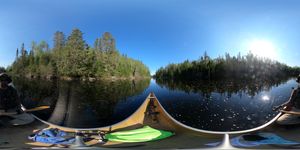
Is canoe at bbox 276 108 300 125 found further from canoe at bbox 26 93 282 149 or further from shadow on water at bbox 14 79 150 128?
shadow on water at bbox 14 79 150 128

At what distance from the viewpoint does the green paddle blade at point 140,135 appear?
194 cm

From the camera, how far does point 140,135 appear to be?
1972 millimetres

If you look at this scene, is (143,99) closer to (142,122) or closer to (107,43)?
(142,122)

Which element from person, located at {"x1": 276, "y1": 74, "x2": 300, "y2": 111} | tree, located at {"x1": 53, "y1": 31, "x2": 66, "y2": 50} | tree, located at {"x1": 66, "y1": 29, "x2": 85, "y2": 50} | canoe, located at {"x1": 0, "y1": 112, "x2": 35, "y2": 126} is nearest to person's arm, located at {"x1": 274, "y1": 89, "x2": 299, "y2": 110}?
person, located at {"x1": 276, "y1": 74, "x2": 300, "y2": 111}

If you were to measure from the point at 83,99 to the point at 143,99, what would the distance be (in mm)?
446

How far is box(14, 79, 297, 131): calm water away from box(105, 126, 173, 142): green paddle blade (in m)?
0.13

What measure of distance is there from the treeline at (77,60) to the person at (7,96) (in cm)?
17

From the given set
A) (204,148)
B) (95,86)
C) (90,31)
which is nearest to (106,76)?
(95,86)

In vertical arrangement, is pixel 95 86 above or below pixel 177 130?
above

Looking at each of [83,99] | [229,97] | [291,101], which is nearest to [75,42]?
[83,99]

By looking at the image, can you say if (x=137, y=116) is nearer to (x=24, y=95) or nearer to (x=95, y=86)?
(x=95, y=86)

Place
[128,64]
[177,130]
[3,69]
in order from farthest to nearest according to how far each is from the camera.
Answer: [177,130]
[3,69]
[128,64]

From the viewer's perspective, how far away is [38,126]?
195 cm

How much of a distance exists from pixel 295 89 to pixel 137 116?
1.14 metres
